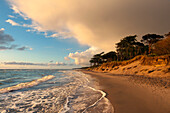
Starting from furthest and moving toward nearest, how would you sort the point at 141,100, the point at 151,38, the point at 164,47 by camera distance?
the point at 151,38, the point at 164,47, the point at 141,100

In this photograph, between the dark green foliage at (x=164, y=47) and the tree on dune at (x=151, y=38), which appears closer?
the dark green foliage at (x=164, y=47)

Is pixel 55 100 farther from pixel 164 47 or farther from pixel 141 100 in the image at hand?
pixel 164 47

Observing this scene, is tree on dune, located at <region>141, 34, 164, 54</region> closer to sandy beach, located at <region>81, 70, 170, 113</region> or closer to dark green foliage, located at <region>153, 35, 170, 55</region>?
dark green foliage, located at <region>153, 35, 170, 55</region>

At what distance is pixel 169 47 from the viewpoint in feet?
64.5

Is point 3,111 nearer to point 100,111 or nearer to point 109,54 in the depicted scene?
point 100,111

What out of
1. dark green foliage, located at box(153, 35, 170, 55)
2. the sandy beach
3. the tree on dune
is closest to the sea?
the sandy beach

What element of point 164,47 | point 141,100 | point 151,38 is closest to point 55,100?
point 141,100

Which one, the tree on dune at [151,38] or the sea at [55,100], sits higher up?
the tree on dune at [151,38]

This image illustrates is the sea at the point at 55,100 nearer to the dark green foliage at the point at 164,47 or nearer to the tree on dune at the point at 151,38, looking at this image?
the dark green foliage at the point at 164,47


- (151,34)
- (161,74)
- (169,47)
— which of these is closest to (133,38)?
(151,34)

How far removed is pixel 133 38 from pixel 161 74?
31.7m

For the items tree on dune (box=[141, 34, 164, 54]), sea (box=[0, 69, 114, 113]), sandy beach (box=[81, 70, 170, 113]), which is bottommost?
sea (box=[0, 69, 114, 113])

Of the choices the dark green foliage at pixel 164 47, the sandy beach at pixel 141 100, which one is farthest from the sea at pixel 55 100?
the dark green foliage at pixel 164 47

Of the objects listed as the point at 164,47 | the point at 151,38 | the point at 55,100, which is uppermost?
the point at 151,38
